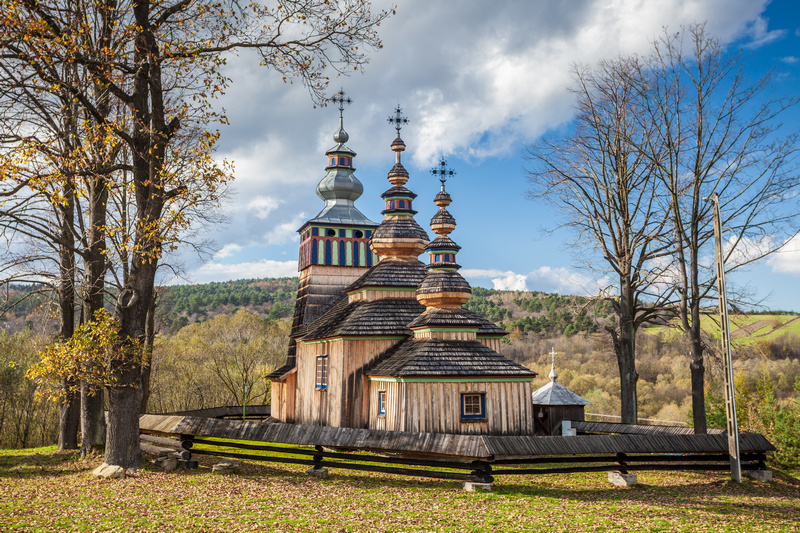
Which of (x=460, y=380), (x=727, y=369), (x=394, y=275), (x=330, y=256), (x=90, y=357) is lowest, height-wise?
(x=460, y=380)

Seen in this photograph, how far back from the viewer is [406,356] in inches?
723

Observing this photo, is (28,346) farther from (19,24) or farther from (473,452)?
(473,452)

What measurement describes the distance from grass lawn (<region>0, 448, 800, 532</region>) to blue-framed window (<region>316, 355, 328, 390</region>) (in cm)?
608

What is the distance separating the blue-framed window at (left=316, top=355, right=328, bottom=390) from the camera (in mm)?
21094

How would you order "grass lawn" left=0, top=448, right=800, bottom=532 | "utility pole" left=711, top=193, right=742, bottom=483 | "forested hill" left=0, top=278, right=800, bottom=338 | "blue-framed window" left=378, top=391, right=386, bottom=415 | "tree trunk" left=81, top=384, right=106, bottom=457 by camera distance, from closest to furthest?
"grass lawn" left=0, top=448, right=800, bottom=532
"utility pole" left=711, top=193, right=742, bottom=483
"tree trunk" left=81, top=384, right=106, bottom=457
"blue-framed window" left=378, top=391, right=386, bottom=415
"forested hill" left=0, top=278, right=800, bottom=338

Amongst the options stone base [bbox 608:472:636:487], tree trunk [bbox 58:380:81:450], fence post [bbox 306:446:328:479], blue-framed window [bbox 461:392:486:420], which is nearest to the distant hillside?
tree trunk [bbox 58:380:81:450]

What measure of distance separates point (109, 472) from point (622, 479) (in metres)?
12.0

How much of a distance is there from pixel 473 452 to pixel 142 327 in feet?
26.9

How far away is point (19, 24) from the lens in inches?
410

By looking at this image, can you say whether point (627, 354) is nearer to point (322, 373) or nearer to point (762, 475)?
point (762, 475)

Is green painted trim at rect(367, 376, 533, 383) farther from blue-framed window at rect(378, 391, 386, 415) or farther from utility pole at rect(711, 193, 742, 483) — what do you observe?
utility pole at rect(711, 193, 742, 483)

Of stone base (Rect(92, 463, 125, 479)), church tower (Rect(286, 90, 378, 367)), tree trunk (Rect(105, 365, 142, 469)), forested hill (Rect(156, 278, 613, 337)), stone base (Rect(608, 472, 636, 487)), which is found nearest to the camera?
stone base (Rect(92, 463, 125, 479))

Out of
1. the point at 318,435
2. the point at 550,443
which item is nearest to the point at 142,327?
the point at 318,435

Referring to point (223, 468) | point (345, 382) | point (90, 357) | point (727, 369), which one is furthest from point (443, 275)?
point (90, 357)
